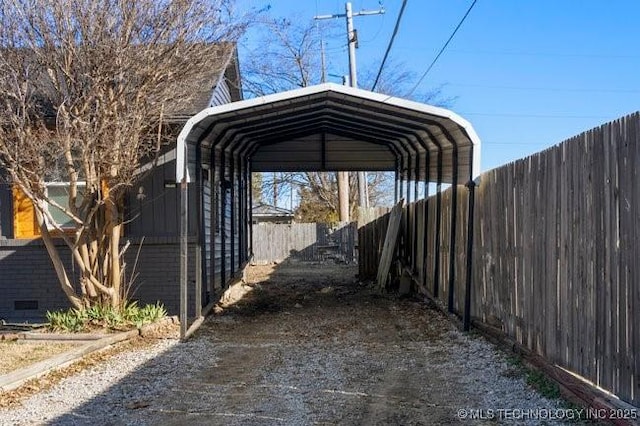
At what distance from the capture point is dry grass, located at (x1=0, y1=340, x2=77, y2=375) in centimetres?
588

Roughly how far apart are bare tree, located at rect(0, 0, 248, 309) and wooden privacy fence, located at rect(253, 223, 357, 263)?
17.4 m

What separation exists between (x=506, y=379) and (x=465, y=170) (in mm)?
3258

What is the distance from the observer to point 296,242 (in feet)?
85.8

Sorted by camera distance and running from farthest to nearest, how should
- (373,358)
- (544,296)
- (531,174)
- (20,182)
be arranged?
(20,182)
(373,358)
(531,174)
(544,296)

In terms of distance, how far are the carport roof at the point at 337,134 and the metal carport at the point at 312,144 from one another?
2 cm

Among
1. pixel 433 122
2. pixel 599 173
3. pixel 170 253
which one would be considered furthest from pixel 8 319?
pixel 599 173

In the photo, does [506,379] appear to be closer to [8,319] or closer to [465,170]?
[465,170]

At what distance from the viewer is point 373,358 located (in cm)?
632

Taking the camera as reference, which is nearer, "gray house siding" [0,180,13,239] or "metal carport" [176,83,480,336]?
"metal carport" [176,83,480,336]

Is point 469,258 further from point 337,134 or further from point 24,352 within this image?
point 337,134

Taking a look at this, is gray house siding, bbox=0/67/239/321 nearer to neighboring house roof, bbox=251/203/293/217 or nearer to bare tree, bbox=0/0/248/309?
bare tree, bbox=0/0/248/309

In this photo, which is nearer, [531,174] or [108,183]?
[531,174]

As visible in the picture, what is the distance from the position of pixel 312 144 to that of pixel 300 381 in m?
8.77

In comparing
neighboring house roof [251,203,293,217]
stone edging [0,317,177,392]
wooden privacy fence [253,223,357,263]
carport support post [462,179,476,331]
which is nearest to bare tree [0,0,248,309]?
stone edging [0,317,177,392]
